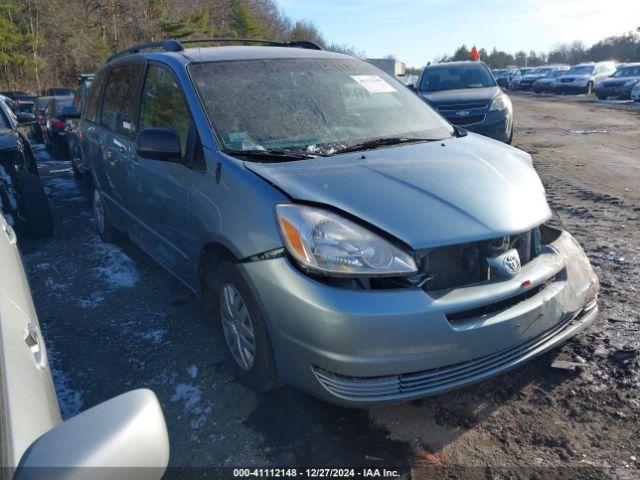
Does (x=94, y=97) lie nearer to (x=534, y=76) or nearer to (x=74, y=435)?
(x=74, y=435)

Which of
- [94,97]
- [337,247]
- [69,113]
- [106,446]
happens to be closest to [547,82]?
[69,113]

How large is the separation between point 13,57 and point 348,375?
38788 mm

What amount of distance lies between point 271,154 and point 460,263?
45.4 inches

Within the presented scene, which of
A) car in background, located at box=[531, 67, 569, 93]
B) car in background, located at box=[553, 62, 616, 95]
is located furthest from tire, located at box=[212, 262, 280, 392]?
car in background, located at box=[531, 67, 569, 93]

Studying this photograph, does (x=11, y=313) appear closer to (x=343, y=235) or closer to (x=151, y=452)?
(x=151, y=452)

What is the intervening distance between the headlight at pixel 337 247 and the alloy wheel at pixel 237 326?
516 millimetres

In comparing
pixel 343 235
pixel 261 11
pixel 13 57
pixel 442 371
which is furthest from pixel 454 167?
pixel 261 11

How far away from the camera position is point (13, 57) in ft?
110

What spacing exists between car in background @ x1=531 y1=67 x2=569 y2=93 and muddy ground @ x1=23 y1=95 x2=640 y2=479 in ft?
106

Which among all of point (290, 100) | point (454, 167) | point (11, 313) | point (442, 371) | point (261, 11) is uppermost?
point (261, 11)

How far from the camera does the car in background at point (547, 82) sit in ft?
110

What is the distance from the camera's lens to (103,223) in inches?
215

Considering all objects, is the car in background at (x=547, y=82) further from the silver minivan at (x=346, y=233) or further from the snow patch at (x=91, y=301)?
the snow patch at (x=91, y=301)

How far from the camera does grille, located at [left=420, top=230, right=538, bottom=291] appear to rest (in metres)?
2.33
